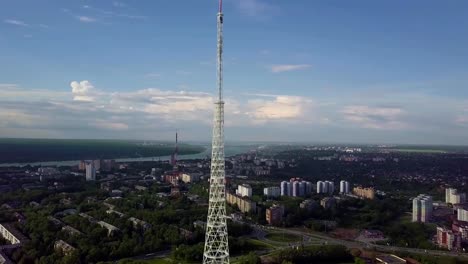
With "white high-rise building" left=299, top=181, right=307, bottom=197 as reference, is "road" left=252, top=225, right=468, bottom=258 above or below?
below

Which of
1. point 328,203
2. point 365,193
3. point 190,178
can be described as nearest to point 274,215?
point 328,203

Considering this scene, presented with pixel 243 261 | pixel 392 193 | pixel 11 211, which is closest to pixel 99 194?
pixel 11 211

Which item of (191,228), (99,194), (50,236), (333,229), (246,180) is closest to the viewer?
(50,236)

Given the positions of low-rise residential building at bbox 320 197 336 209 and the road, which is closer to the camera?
the road

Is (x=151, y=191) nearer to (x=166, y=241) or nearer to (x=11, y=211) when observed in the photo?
(x=11, y=211)

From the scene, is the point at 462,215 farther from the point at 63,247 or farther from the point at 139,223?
the point at 63,247

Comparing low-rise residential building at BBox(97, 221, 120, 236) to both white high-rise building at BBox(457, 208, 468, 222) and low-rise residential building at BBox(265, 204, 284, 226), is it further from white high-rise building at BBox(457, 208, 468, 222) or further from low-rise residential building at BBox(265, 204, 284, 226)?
white high-rise building at BBox(457, 208, 468, 222)

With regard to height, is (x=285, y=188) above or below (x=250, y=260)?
above

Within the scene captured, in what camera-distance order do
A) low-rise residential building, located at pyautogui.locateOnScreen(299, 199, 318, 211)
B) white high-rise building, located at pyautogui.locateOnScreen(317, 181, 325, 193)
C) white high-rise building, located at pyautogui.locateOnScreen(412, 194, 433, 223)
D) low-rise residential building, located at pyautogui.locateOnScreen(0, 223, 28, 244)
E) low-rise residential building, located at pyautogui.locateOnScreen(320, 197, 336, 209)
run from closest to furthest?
low-rise residential building, located at pyautogui.locateOnScreen(0, 223, 28, 244) < white high-rise building, located at pyautogui.locateOnScreen(412, 194, 433, 223) < low-rise residential building, located at pyautogui.locateOnScreen(299, 199, 318, 211) < low-rise residential building, located at pyautogui.locateOnScreen(320, 197, 336, 209) < white high-rise building, located at pyautogui.locateOnScreen(317, 181, 325, 193)

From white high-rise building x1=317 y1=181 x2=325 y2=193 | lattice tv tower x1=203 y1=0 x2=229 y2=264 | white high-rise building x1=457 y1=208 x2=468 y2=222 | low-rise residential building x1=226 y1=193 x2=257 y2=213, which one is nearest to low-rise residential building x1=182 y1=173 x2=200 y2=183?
low-rise residential building x1=226 y1=193 x2=257 y2=213
